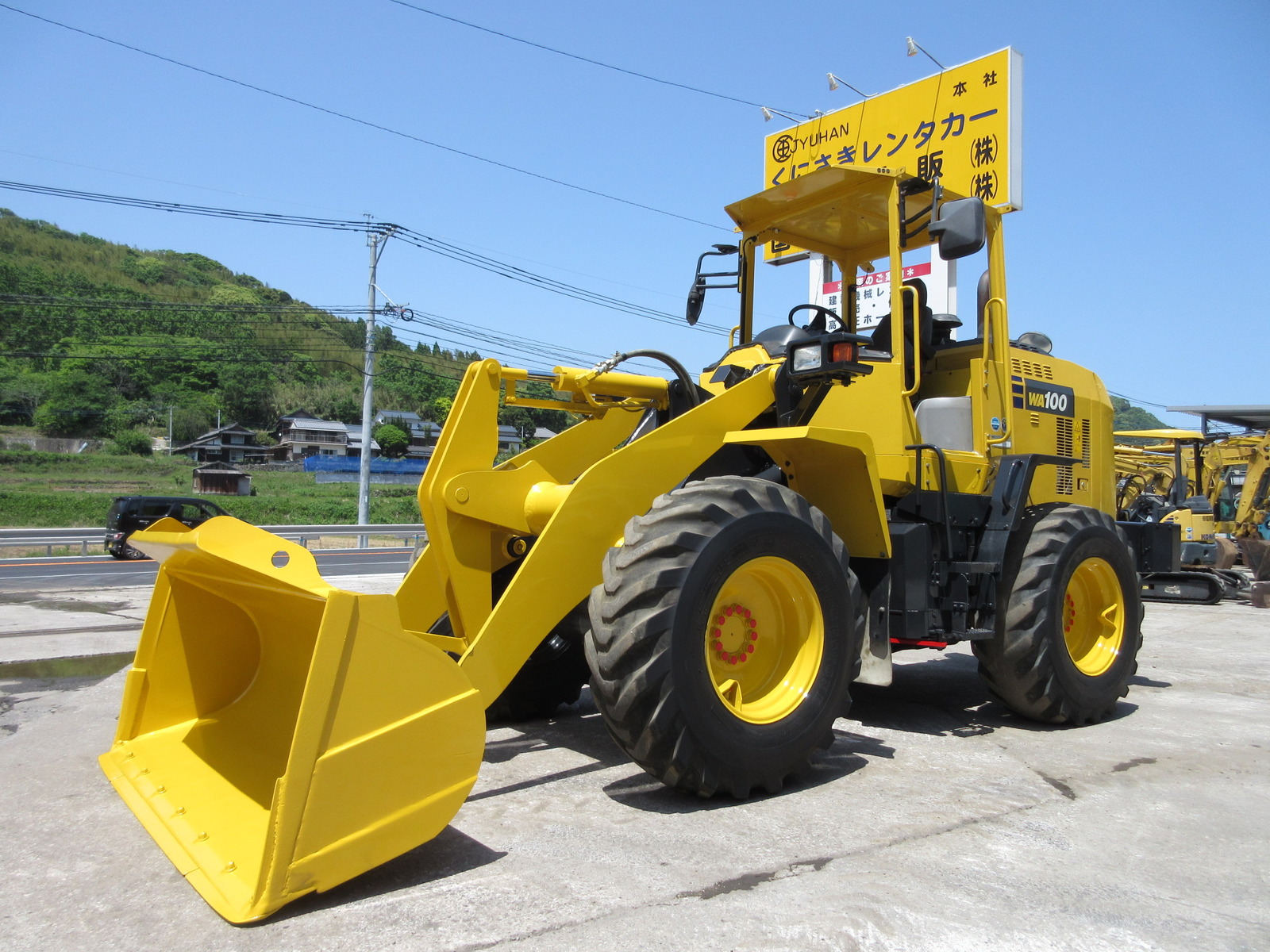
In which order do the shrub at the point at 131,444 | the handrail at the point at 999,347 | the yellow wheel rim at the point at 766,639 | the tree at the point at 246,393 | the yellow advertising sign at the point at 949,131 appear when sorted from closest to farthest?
the yellow wheel rim at the point at 766,639 < the handrail at the point at 999,347 < the yellow advertising sign at the point at 949,131 < the shrub at the point at 131,444 < the tree at the point at 246,393

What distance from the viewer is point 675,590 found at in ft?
12.0

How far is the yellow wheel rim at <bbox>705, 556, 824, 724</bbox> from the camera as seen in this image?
4.12 metres

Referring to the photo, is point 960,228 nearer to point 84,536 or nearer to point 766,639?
point 766,639

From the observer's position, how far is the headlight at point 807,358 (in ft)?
15.3

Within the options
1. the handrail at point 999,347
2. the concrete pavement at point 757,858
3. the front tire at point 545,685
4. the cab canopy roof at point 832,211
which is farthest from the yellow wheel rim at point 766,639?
the cab canopy roof at point 832,211

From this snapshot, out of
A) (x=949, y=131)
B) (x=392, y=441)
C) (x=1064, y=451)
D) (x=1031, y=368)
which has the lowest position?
(x=1064, y=451)

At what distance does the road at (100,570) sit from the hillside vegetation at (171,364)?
128 ft

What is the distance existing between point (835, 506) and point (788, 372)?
0.78 meters

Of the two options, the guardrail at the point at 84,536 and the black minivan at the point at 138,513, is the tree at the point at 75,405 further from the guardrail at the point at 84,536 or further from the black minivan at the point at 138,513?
the black minivan at the point at 138,513

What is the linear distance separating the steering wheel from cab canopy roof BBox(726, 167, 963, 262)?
66cm

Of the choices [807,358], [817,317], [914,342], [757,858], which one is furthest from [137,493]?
[757,858]

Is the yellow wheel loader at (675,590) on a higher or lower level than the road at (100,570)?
higher

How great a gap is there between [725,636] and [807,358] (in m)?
1.56

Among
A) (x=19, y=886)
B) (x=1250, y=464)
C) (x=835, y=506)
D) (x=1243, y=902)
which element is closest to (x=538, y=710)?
(x=835, y=506)
